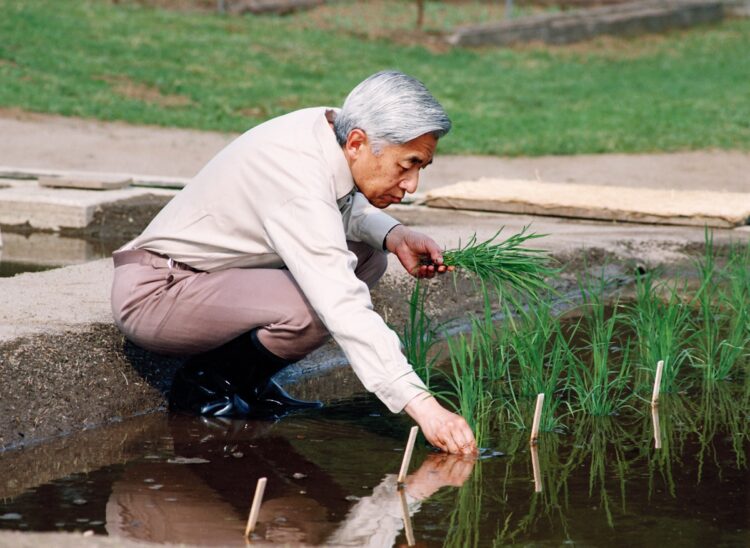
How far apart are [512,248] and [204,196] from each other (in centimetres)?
96

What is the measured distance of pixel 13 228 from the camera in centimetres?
689

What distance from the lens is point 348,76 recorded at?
1390cm

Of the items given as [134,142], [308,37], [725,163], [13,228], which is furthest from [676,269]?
[308,37]

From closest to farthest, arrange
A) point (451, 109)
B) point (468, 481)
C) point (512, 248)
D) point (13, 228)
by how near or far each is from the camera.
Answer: point (468, 481) < point (512, 248) < point (13, 228) < point (451, 109)

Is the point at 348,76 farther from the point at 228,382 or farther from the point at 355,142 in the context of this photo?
the point at 355,142

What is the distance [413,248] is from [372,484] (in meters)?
0.89

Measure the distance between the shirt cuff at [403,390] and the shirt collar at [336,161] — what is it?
0.55 meters

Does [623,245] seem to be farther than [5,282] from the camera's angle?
Yes

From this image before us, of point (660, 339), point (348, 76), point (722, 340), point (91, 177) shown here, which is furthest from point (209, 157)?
point (660, 339)

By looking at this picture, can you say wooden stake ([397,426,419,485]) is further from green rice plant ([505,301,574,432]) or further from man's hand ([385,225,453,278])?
man's hand ([385,225,453,278])

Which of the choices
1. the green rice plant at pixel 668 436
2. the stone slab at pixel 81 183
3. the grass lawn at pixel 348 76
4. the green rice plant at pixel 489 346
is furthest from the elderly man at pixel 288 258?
the grass lawn at pixel 348 76

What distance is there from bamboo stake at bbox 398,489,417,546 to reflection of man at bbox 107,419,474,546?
1cm

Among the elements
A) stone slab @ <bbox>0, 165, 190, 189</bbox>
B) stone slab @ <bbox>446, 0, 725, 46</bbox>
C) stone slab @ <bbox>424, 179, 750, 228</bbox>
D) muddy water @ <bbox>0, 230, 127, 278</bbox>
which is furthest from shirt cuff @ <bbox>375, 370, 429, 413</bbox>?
stone slab @ <bbox>446, 0, 725, 46</bbox>

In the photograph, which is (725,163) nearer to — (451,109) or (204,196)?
(451,109)
